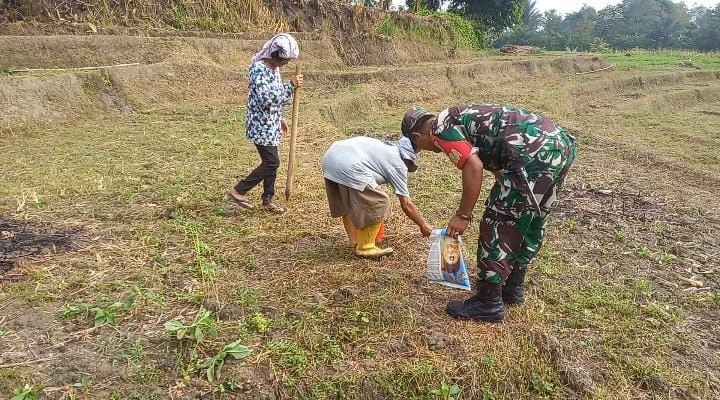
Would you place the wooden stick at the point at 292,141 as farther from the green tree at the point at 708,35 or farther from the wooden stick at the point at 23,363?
the green tree at the point at 708,35

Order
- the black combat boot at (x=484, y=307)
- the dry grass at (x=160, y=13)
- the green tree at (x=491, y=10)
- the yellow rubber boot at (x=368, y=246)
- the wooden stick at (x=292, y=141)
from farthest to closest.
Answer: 1. the green tree at (x=491, y=10)
2. the dry grass at (x=160, y=13)
3. the wooden stick at (x=292, y=141)
4. the yellow rubber boot at (x=368, y=246)
5. the black combat boot at (x=484, y=307)

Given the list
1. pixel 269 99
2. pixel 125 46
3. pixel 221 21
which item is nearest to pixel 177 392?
pixel 269 99

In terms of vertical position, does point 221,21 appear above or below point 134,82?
above

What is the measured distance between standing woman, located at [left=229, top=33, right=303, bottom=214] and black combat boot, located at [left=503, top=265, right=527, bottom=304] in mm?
2373

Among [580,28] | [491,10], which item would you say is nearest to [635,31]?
[580,28]

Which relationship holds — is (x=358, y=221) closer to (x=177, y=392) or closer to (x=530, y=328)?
(x=530, y=328)

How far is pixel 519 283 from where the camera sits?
3.65 meters

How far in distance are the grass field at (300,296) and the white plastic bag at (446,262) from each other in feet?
0.51

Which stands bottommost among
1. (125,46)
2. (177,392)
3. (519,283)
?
(177,392)

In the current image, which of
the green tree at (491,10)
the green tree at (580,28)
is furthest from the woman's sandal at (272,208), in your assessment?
the green tree at (580,28)

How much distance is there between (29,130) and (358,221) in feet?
19.6

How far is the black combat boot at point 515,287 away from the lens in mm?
3605

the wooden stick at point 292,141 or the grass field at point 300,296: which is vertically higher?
the wooden stick at point 292,141

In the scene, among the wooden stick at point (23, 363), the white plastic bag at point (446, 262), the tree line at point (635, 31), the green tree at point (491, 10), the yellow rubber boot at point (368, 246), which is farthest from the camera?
the tree line at point (635, 31)
